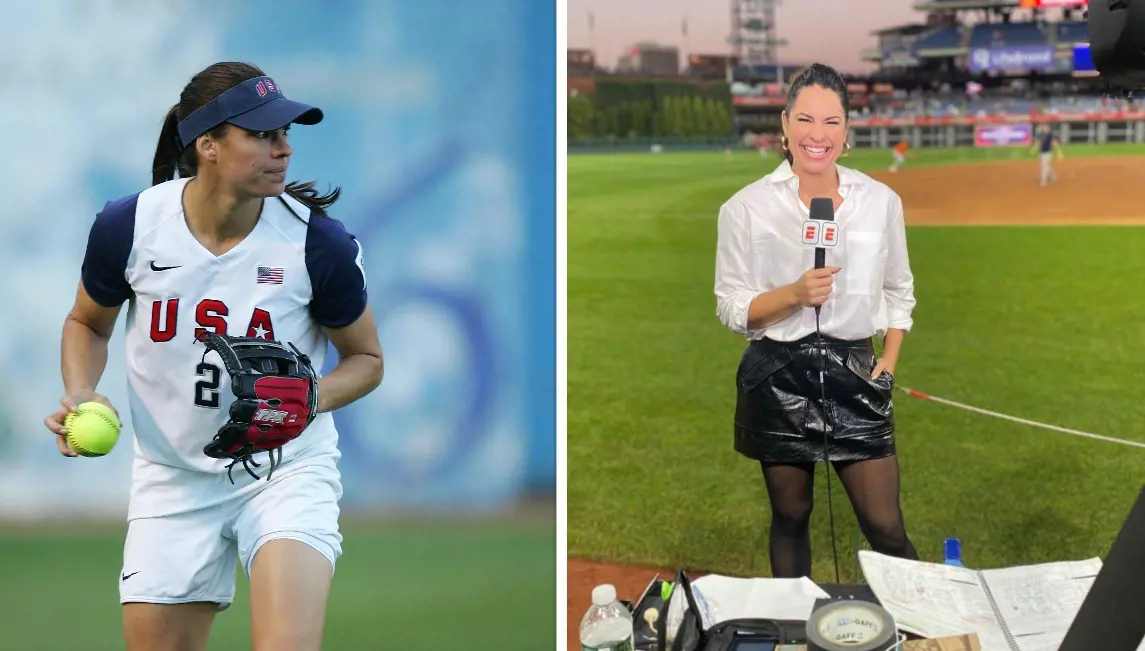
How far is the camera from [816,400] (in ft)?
8.49

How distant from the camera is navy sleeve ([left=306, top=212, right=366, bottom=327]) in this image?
7.75 ft

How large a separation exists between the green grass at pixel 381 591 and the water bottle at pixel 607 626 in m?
1.18

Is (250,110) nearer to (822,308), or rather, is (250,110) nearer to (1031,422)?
(822,308)

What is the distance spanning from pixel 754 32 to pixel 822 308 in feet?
2.70

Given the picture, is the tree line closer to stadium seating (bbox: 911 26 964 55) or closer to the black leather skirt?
stadium seating (bbox: 911 26 964 55)

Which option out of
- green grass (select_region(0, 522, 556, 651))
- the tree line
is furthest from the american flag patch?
the tree line

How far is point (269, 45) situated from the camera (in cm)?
271

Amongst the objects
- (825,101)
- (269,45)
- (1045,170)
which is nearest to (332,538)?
(269,45)

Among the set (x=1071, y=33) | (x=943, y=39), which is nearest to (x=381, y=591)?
(x=943, y=39)

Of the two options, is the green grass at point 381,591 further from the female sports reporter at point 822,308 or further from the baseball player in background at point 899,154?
the baseball player in background at point 899,154

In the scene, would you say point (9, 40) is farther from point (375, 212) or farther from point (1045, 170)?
point (1045, 170)

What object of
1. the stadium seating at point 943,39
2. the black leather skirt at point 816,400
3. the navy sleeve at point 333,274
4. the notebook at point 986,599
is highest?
the stadium seating at point 943,39

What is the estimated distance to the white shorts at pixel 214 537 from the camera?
7.28ft

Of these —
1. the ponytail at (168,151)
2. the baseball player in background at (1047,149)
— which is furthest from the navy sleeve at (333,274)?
the baseball player in background at (1047,149)
